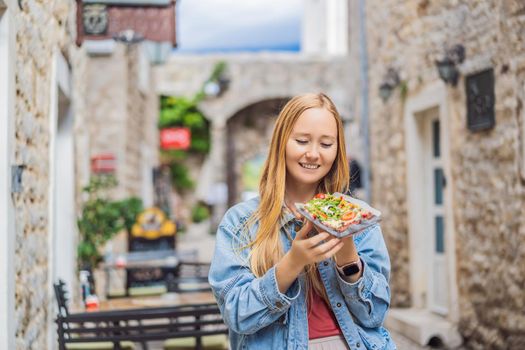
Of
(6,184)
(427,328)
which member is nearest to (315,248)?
(6,184)

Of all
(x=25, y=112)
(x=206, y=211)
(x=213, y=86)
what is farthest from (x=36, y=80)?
(x=206, y=211)

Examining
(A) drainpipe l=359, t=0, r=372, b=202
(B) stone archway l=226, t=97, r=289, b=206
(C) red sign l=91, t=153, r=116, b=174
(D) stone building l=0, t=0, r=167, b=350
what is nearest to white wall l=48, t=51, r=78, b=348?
(D) stone building l=0, t=0, r=167, b=350

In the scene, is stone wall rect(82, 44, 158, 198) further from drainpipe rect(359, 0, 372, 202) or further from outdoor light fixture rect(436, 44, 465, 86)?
outdoor light fixture rect(436, 44, 465, 86)

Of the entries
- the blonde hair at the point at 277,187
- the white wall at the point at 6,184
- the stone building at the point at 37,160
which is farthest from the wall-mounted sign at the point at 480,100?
the blonde hair at the point at 277,187

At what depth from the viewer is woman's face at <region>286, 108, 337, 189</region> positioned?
1.94 m

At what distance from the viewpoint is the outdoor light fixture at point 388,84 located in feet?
25.9

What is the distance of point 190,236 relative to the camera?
72.4 feet

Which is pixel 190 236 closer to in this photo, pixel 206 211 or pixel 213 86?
pixel 206 211

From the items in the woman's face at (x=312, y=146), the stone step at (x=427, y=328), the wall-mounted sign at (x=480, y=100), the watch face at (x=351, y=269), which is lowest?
the stone step at (x=427, y=328)

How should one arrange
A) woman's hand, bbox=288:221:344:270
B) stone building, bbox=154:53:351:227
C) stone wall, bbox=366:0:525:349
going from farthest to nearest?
stone building, bbox=154:53:351:227 < stone wall, bbox=366:0:525:349 < woman's hand, bbox=288:221:344:270

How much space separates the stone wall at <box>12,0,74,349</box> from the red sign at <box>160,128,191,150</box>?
17157 mm

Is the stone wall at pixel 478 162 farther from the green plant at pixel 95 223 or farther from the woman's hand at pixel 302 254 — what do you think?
the woman's hand at pixel 302 254

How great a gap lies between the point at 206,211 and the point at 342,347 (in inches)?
840

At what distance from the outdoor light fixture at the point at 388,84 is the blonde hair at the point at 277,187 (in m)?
5.99
